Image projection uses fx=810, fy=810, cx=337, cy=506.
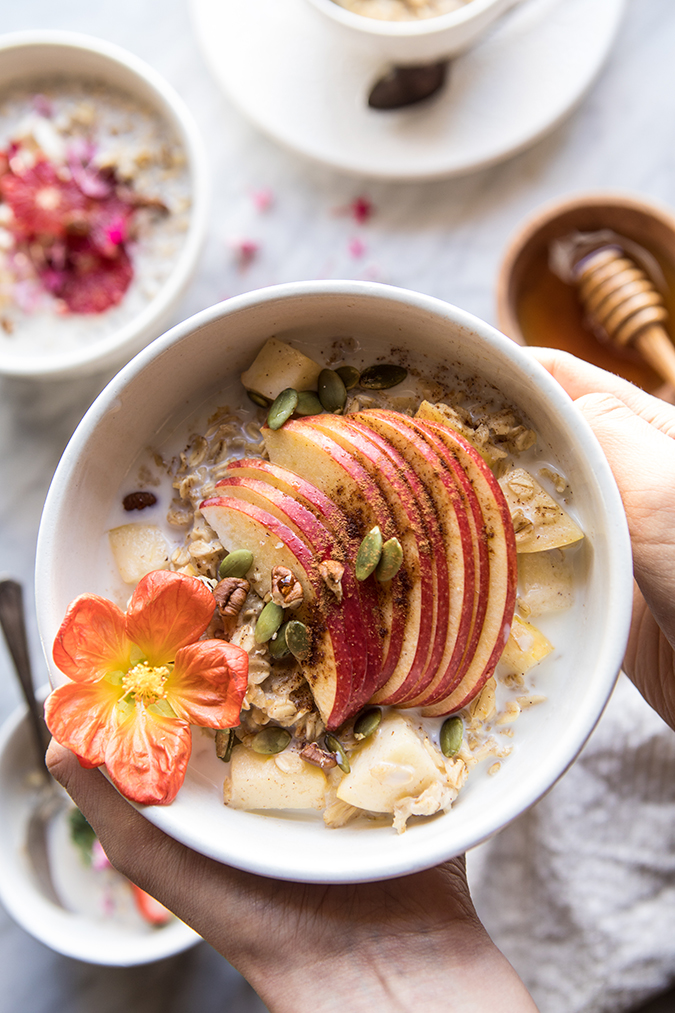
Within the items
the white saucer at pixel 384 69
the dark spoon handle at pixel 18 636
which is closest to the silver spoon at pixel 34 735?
the dark spoon handle at pixel 18 636

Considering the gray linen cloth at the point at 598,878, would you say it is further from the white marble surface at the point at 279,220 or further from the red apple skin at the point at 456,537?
the red apple skin at the point at 456,537

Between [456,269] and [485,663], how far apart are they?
35.5 inches

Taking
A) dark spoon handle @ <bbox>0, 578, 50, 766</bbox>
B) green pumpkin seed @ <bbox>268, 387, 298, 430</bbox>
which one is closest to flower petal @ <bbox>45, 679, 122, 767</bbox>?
green pumpkin seed @ <bbox>268, 387, 298, 430</bbox>

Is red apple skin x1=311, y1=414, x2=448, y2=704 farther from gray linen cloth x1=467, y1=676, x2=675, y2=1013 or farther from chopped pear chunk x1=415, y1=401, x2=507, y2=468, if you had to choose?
gray linen cloth x1=467, y1=676, x2=675, y2=1013

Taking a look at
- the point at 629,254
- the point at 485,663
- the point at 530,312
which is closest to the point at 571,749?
the point at 485,663

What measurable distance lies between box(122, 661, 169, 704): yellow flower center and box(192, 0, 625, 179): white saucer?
100 cm

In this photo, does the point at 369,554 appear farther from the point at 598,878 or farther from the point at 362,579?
the point at 598,878

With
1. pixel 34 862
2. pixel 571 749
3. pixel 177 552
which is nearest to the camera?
pixel 571 749

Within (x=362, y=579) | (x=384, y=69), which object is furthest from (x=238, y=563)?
(x=384, y=69)

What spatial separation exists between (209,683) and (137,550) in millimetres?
204

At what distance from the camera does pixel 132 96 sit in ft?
4.81

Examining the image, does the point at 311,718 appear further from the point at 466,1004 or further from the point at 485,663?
the point at 466,1004

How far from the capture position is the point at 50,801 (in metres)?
1.50

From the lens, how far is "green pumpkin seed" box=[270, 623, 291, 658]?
86cm
